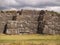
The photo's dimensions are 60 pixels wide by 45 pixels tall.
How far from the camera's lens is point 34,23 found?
1791 inches

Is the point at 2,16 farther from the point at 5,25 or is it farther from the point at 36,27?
the point at 36,27

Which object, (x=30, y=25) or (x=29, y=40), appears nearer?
(x=29, y=40)

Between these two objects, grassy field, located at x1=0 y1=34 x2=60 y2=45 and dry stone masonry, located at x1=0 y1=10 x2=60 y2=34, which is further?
dry stone masonry, located at x1=0 y1=10 x2=60 y2=34

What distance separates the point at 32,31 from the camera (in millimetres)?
44625

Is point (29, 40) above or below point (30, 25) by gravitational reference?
below

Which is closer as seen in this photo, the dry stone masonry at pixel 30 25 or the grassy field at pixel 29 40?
the grassy field at pixel 29 40

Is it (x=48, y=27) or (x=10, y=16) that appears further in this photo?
(x=10, y=16)

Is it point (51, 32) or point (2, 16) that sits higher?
point (2, 16)

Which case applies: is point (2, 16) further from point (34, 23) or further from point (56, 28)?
point (56, 28)

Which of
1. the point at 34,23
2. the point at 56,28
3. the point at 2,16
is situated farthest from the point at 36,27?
the point at 2,16

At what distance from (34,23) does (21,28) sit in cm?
324

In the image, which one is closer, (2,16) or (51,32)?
(51,32)

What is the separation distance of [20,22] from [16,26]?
4.09 feet

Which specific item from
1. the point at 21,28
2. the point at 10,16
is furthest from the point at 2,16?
the point at 21,28
